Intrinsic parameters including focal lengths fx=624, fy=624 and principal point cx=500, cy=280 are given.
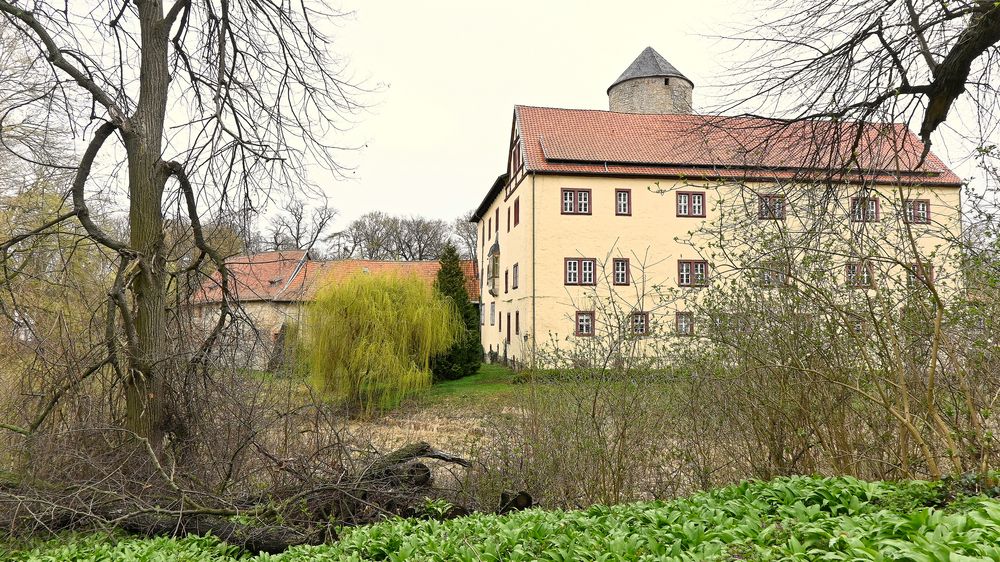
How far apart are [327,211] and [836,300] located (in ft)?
17.7

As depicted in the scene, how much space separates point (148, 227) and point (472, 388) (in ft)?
56.3

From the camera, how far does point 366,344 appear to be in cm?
1869

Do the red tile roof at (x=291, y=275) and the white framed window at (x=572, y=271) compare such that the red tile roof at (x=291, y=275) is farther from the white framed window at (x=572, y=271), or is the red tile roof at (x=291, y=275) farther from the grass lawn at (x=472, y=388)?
the white framed window at (x=572, y=271)

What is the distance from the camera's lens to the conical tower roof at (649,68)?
3609 centimetres

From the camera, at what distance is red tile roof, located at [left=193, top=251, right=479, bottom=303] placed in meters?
7.68

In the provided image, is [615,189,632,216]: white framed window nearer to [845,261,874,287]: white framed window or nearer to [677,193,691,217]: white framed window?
[677,193,691,217]: white framed window

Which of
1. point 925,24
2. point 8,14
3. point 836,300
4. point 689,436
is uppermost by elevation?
point 8,14

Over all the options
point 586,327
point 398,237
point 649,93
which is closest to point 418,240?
point 398,237

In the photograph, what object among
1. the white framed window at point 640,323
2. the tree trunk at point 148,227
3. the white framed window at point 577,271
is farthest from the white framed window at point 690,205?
the tree trunk at point 148,227

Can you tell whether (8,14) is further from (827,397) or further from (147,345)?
(827,397)

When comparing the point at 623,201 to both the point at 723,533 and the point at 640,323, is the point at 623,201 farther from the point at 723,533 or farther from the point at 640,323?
the point at 723,533

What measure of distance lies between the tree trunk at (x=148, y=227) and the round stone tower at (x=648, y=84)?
1245 inches

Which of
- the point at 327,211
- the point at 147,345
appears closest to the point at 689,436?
the point at 327,211

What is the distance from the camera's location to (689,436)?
646 cm
